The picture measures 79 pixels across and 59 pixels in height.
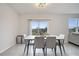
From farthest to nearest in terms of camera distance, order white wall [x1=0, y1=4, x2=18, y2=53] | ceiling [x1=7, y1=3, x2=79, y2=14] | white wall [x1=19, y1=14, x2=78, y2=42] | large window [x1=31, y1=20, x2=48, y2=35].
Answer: large window [x1=31, y1=20, x2=48, y2=35] → white wall [x1=19, y1=14, x2=78, y2=42] → ceiling [x1=7, y1=3, x2=79, y2=14] → white wall [x1=0, y1=4, x2=18, y2=53]

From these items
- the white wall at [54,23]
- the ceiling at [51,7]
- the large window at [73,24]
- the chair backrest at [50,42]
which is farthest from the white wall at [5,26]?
the large window at [73,24]

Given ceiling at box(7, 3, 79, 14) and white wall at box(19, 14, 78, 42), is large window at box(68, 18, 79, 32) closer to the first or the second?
white wall at box(19, 14, 78, 42)

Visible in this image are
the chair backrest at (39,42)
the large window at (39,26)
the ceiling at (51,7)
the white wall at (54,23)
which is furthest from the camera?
the large window at (39,26)

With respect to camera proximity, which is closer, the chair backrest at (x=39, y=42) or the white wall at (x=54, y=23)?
the chair backrest at (x=39, y=42)

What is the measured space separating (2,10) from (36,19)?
3.47 meters

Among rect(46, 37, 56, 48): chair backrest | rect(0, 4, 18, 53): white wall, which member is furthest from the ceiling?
rect(46, 37, 56, 48): chair backrest

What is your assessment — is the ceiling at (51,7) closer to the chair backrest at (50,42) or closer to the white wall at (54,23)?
the white wall at (54,23)


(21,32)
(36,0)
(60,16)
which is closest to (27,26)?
(21,32)

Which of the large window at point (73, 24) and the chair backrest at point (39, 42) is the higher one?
the large window at point (73, 24)

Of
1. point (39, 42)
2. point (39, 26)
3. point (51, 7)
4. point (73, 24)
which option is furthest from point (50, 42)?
point (73, 24)

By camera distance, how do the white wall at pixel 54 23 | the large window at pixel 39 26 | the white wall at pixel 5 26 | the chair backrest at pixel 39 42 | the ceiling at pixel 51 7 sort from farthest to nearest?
the large window at pixel 39 26, the white wall at pixel 54 23, the ceiling at pixel 51 7, the white wall at pixel 5 26, the chair backrest at pixel 39 42

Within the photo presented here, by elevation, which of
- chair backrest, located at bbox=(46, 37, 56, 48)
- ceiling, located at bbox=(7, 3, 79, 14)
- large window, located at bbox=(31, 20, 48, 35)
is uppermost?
ceiling, located at bbox=(7, 3, 79, 14)

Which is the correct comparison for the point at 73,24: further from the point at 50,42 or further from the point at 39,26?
the point at 50,42

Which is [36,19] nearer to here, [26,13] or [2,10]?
[26,13]
